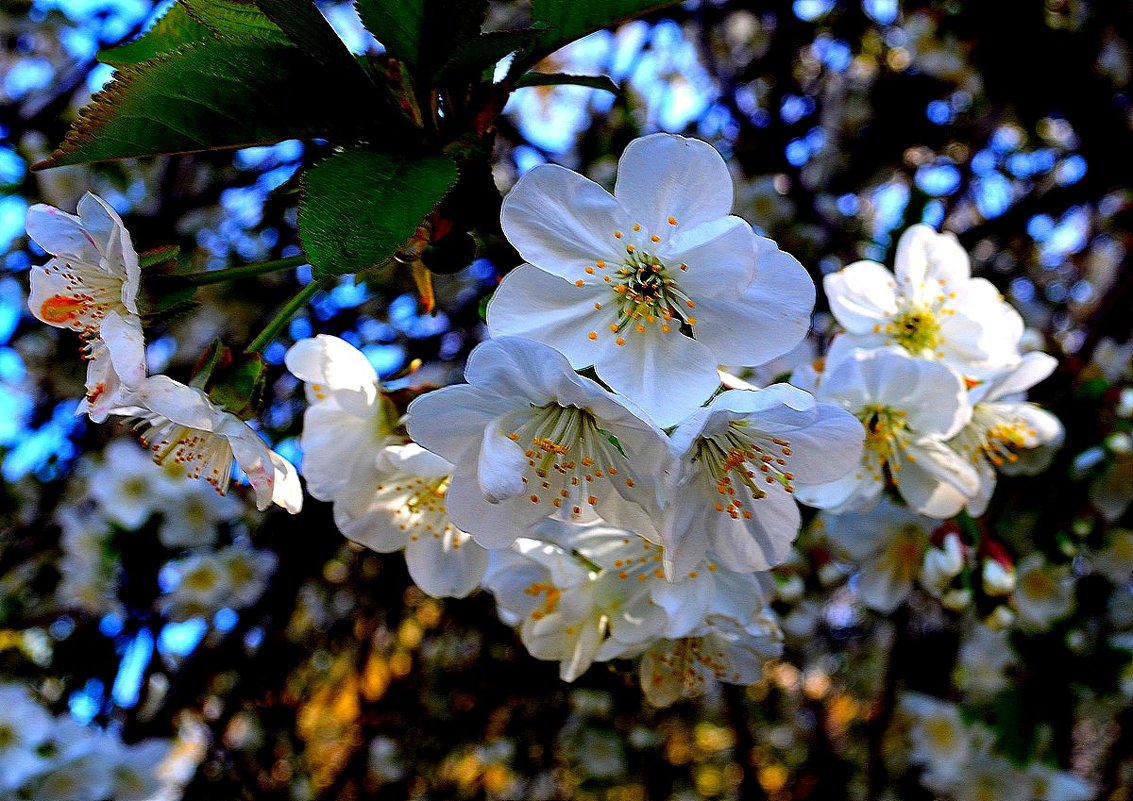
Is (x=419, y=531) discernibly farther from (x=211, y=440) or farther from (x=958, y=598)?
(x=958, y=598)

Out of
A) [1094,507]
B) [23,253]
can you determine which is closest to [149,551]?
[23,253]

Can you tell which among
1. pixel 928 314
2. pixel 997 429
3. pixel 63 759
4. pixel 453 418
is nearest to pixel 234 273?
pixel 453 418

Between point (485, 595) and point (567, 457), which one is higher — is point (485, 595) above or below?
below

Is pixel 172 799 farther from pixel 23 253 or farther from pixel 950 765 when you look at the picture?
pixel 950 765

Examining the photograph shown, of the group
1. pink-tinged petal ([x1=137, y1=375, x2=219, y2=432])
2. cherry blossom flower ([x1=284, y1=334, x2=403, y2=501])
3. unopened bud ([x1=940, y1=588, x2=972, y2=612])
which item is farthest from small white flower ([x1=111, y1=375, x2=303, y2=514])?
unopened bud ([x1=940, y1=588, x2=972, y2=612])

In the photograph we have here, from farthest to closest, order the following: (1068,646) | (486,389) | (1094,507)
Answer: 1. (1068,646)
2. (1094,507)
3. (486,389)

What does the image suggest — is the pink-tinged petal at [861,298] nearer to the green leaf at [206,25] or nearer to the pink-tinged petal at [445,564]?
the pink-tinged petal at [445,564]
